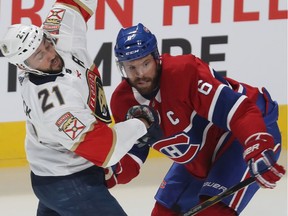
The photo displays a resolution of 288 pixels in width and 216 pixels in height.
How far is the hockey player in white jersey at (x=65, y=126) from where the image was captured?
3473mm

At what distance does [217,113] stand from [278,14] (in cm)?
174

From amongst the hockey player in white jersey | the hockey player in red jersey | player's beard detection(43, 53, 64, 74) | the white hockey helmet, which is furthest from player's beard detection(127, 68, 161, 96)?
the white hockey helmet

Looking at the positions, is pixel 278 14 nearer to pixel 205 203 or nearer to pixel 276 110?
pixel 276 110

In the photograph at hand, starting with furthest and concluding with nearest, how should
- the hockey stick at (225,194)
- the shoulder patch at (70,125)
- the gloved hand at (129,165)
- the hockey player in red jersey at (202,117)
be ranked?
the gloved hand at (129,165)
the hockey stick at (225,194)
the hockey player in red jersey at (202,117)
the shoulder patch at (70,125)

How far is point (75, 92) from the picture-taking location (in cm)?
350

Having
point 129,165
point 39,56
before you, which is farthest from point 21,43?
point 129,165

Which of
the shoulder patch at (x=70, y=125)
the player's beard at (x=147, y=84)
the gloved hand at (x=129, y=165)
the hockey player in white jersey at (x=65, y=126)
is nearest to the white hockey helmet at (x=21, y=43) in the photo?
the hockey player in white jersey at (x=65, y=126)

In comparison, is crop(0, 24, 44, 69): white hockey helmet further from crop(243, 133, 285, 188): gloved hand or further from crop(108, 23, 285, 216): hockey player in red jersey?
crop(243, 133, 285, 188): gloved hand

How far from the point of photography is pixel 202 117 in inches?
149

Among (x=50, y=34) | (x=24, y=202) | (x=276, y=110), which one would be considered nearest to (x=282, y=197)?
(x=276, y=110)

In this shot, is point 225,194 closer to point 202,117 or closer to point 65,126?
point 202,117

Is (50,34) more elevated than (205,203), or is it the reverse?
(50,34)

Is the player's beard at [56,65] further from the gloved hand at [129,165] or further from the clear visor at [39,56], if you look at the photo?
the gloved hand at [129,165]

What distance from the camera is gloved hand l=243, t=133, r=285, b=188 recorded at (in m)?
3.48
